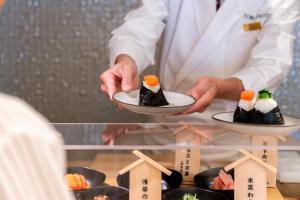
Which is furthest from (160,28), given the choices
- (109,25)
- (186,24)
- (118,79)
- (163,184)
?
(163,184)

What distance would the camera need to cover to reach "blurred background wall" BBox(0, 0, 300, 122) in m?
3.20

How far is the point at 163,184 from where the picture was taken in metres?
1.54

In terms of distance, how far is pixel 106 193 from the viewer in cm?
150

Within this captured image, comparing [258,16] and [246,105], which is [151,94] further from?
[258,16]

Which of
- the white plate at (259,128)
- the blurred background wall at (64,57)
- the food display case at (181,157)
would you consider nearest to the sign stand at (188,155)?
the food display case at (181,157)

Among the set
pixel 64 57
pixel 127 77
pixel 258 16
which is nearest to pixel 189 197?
pixel 127 77

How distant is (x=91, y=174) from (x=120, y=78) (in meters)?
0.59

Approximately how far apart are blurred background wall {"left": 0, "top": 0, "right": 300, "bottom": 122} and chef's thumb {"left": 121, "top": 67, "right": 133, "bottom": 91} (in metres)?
1.22

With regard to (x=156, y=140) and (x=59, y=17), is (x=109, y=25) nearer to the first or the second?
(x=59, y=17)

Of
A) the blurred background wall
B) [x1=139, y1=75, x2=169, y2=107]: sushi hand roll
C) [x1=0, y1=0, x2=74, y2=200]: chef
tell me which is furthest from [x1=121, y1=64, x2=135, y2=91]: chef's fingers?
[x1=0, y1=0, x2=74, y2=200]: chef

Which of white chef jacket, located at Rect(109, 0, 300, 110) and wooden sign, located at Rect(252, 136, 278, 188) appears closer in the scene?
wooden sign, located at Rect(252, 136, 278, 188)

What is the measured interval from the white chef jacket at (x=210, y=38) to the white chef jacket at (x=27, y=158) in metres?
1.79

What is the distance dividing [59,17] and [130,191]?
202 centimetres

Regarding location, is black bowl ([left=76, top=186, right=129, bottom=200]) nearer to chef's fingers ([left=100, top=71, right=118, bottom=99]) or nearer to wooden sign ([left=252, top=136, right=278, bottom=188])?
wooden sign ([left=252, top=136, right=278, bottom=188])
